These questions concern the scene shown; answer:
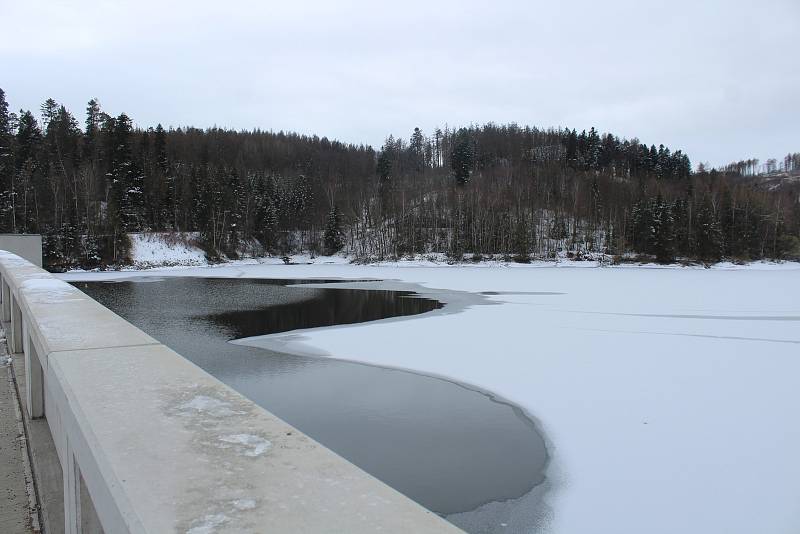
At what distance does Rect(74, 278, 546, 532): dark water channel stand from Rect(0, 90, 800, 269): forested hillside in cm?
3988

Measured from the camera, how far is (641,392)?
356 inches

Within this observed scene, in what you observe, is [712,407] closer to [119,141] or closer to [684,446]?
[684,446]

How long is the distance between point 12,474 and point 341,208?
2798 inches

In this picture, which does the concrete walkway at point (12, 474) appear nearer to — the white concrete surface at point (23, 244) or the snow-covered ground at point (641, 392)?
the snow-covered ground at point (641, 392)

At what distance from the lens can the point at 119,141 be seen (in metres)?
60.6

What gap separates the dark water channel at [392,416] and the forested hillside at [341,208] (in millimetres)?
39877

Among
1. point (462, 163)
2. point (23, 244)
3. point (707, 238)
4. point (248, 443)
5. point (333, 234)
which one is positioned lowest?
point (248, 443)

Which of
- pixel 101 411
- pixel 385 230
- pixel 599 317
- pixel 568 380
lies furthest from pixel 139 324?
pixel 385 230

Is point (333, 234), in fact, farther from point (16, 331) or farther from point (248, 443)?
point (248, 443)

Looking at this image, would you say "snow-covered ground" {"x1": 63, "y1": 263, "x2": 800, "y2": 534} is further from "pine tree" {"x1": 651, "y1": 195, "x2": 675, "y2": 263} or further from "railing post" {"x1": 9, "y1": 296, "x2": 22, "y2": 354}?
"pine tree" {"x1": 651, "y1": 195, "x2": 675, "y2": 263}

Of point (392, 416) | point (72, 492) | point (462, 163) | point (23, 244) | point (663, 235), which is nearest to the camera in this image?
point (72, 492)

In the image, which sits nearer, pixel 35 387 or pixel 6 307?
pixel 35 387

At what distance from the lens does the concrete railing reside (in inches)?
57.4

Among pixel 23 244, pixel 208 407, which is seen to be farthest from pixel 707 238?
pixel 208 407
